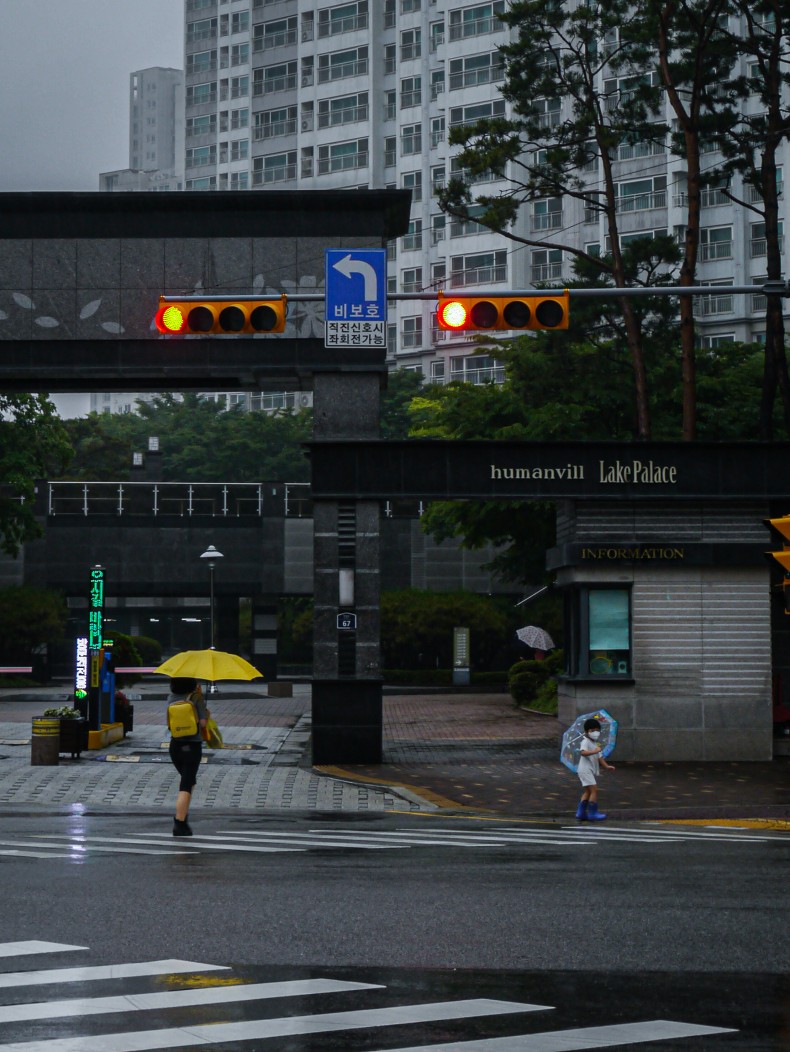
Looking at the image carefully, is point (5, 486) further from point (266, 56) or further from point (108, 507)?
point (266, 56)

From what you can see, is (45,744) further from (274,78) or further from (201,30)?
(201,30)

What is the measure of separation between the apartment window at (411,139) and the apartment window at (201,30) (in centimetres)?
2351

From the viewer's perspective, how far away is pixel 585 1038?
6.92m

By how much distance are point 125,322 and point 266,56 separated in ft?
299

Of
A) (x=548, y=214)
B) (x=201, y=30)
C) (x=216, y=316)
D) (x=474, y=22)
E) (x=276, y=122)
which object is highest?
(x=201, y=30)

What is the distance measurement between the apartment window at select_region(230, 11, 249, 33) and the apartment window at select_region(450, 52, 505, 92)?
25681 mm

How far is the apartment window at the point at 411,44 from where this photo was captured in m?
103

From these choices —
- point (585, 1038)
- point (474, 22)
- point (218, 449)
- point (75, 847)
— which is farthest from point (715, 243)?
point (585, 1038)

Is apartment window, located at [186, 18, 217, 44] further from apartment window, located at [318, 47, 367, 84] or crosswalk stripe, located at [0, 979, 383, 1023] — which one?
crosswalk stripe, located at [0, 979, 383, 1023]

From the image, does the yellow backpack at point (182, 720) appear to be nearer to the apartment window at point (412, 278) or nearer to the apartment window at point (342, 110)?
the apartment window at point (412, 278)

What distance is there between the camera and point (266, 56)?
11144 centimetres

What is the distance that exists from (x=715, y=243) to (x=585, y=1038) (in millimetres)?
82754

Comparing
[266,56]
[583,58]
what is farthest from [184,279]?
[266,56]

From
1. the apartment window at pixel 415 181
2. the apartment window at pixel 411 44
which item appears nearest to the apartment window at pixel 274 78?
the apartment window at pixel 411 44
